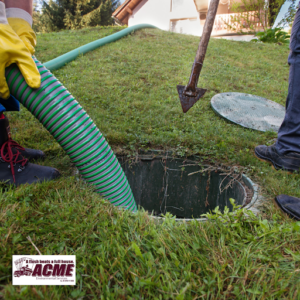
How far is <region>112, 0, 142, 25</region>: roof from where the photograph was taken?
50.1ft

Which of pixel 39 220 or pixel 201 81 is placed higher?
pixel 201 81

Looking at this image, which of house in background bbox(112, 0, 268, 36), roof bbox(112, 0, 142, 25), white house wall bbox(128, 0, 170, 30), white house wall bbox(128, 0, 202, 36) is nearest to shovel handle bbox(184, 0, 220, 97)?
house in background bbox(112, 0, 268, 36)

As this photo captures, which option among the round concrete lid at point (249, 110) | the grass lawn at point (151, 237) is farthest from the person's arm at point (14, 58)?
the round concrete lid at point (249, 110)

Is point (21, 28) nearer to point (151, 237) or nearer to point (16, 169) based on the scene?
point (16, 169)

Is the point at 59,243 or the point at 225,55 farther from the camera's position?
the point at 225,55

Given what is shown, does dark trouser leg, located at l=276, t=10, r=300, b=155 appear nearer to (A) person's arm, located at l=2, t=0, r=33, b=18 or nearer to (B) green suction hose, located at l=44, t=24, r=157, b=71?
(A) person's arm, located at l=2, t=0, r=33, b=18

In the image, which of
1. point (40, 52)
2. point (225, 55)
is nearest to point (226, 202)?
point (225, 55)

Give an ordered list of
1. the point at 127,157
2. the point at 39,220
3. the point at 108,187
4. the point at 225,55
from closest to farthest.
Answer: the point at 39,220 < the point at 108,187 < the point at 127,157 < the point at 225,55

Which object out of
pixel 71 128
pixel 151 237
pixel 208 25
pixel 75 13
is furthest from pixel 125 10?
pixel 151 237

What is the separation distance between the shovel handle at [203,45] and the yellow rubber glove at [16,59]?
1209mm

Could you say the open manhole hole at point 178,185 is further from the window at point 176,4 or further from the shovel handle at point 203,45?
the window at point 176,4

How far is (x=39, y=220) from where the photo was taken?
1156 millimetres

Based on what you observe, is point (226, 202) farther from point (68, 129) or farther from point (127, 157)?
point (68, 129)

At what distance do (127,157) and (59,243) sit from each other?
1491 millimetres
